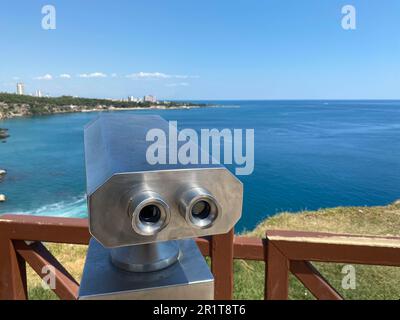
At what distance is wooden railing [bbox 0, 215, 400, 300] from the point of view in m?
1.19

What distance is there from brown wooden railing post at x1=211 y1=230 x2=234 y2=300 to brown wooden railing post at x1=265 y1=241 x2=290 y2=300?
0.14 metres

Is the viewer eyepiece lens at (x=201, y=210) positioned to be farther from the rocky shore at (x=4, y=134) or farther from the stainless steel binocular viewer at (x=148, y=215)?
the rocky shore at (x=4, y=134)

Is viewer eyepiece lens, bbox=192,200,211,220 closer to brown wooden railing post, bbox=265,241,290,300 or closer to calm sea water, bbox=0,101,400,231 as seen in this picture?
brown wooden railing post, bbox=265,241,290,300

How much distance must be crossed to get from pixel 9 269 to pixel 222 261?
0.85 m

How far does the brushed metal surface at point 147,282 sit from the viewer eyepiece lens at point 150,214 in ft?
0.58

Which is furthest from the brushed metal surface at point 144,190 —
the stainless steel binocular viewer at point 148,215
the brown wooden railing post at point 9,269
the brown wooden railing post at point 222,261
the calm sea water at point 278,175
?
the calm sea water at point 278,175

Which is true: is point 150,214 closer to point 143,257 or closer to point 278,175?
point 143,257

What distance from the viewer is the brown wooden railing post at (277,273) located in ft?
4.08

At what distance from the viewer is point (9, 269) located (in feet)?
4.59

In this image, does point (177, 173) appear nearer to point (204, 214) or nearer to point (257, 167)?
point (204, 214)

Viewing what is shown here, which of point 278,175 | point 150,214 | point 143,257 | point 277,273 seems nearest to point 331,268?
point 277,273
